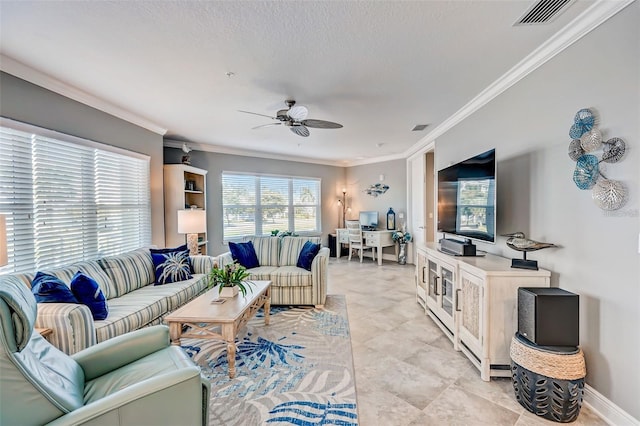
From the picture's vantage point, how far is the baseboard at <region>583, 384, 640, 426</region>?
1.66 m

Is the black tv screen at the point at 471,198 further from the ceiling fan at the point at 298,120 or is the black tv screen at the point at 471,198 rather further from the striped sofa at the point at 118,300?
the striped sofa at the point at 118,300

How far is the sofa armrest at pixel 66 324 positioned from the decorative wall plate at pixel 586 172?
3540 mm

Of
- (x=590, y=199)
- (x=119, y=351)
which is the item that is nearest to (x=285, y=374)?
(x=119, y=351)

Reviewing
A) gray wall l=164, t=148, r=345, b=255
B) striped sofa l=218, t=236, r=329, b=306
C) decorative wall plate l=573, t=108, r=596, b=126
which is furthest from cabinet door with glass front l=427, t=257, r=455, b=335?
gray wall l=164, t=148, r=345, b=255

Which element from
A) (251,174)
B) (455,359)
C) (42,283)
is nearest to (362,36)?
(455,359)

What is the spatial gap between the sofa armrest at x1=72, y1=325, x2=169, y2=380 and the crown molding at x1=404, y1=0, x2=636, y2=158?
132 inches

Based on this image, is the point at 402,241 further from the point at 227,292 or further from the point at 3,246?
the point at 3,246

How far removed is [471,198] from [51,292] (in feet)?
12.1

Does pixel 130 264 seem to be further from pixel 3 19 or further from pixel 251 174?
pixel 251 174

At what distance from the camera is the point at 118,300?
2.78 m

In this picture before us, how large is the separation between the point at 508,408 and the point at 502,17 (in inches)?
101

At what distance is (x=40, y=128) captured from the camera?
106 inches

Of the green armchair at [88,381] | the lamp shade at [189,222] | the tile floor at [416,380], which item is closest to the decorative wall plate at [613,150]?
the tile floor at [416,380]

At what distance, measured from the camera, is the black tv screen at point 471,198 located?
261 centimetres
